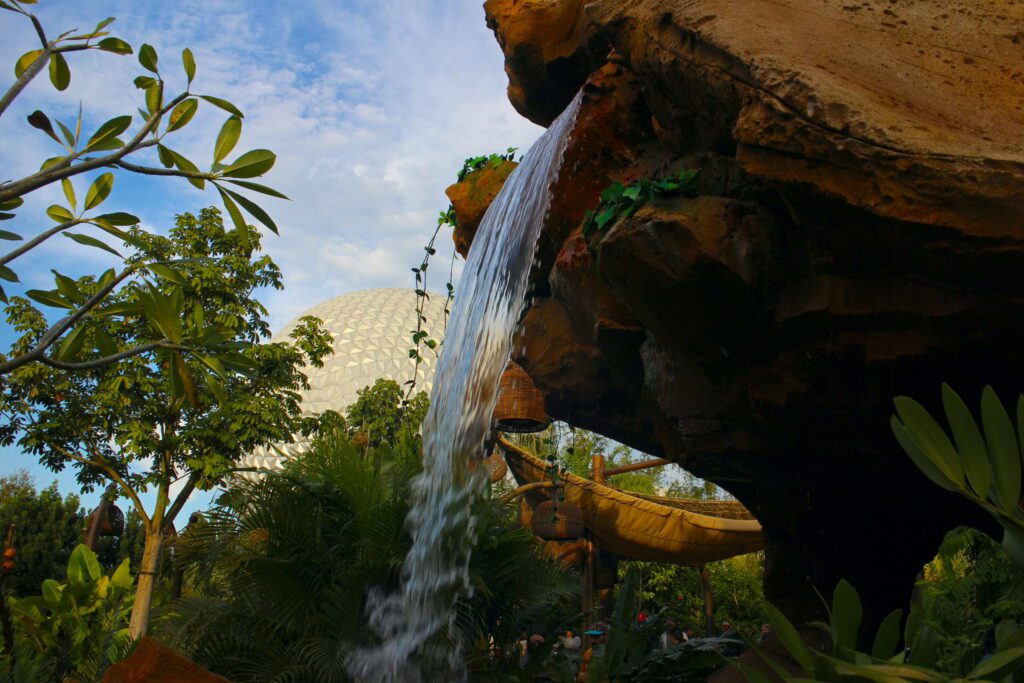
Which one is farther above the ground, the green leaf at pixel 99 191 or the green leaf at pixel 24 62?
the green leaf at pixel 24 62

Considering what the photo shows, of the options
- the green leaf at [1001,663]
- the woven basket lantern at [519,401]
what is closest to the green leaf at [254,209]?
the green leaf at [1001,663]

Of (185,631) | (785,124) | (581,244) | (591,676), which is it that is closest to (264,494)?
(185,631)

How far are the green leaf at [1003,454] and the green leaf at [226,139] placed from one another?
6.64ft

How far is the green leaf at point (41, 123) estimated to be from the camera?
213cm

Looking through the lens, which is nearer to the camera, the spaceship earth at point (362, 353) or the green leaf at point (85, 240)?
the green leaf at point (85, 240)

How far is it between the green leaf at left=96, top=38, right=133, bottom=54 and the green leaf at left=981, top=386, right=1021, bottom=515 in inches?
96.5

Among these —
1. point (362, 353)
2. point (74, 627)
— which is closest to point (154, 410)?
point (74, 627)

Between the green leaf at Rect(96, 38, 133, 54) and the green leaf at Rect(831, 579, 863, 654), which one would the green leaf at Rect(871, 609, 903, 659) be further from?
the green leaf at Rect(96, 38, 133, 54)

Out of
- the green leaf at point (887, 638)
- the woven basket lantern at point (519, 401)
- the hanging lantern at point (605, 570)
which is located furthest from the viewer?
the hanging lantern at point (605, 570)

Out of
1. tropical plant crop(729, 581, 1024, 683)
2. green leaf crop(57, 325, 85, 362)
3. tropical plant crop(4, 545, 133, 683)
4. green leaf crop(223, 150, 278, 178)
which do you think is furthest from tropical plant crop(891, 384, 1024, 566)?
tropical plant crop(4, 545, 133, 683)

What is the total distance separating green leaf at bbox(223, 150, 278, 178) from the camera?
2.16 metres

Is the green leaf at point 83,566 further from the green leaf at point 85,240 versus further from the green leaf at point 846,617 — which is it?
the green leaf at point 846,617

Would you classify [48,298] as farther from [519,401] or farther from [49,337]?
[519,401]

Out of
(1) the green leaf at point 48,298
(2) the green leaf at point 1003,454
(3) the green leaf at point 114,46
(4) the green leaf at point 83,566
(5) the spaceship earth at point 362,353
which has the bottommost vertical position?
(4) the green leaf at point 83,566
